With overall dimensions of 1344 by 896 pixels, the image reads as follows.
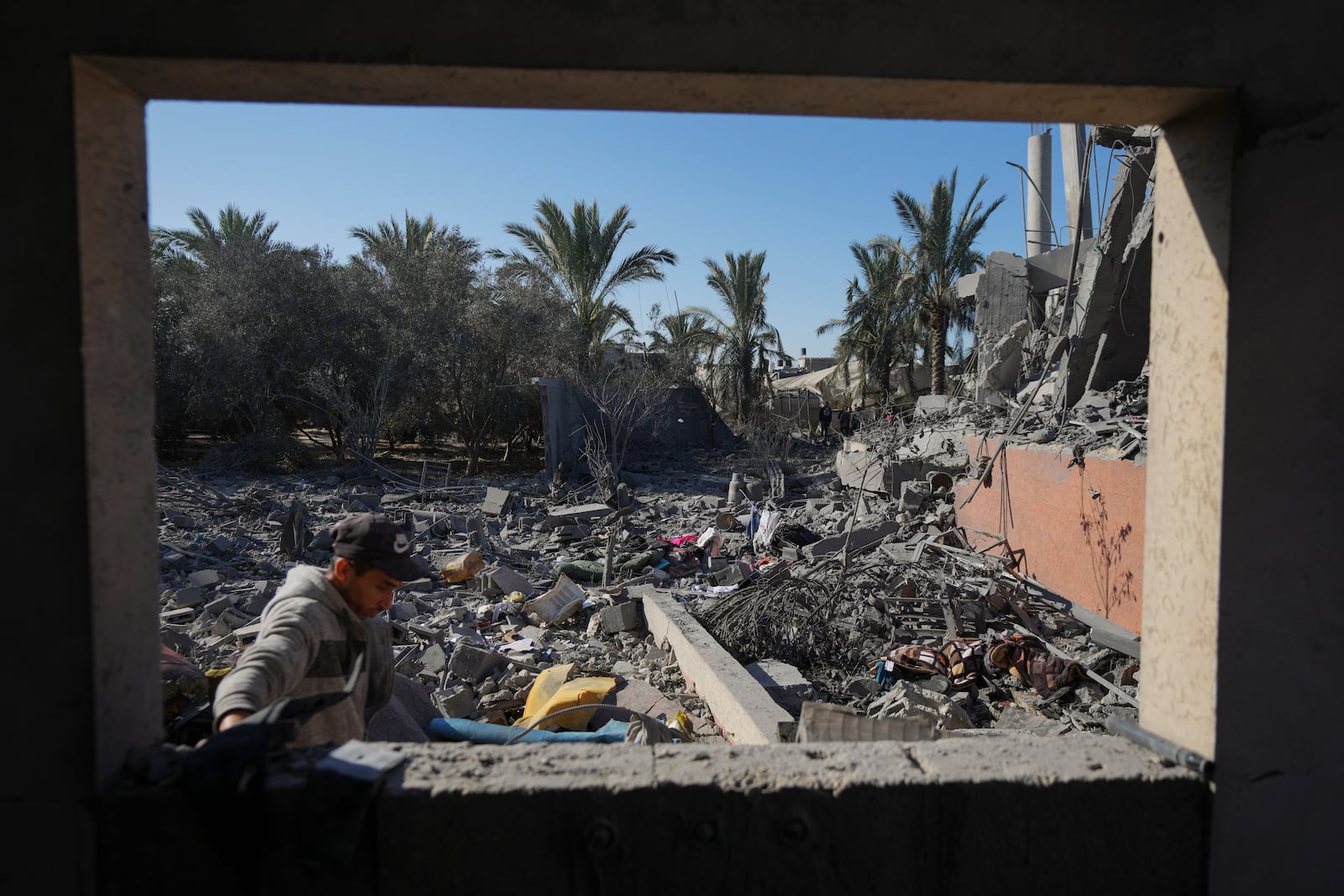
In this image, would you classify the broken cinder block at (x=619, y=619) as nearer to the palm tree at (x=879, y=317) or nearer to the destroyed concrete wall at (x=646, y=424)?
the destroyed concrete wall at (x=646, y=424)

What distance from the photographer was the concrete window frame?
63.4 inches

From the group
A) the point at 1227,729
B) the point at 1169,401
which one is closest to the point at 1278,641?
the point at 1227,729

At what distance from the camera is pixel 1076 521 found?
740 cm

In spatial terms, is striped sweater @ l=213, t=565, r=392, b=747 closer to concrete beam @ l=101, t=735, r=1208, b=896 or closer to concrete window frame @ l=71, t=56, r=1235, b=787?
concrete window frame @ l=71, t=56, r=1235, b=787

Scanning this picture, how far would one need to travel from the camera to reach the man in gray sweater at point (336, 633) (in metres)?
2.25

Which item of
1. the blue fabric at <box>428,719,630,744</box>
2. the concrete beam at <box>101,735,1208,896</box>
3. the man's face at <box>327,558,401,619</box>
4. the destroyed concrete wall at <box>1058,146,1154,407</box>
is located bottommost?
the blue fabric at <box>428,719,630,744</box>

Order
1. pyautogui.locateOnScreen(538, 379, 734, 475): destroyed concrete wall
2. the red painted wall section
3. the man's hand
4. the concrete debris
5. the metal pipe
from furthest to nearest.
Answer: pyautogui.locateOnScreen(538, 379, 734, 475): destroyed concrete wall, the red painted wall section, the concrete debris, the man's hand, the metal pipe

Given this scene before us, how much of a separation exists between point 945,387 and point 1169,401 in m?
23.8

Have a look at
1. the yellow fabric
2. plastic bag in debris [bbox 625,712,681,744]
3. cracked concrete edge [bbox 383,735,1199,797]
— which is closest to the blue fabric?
plastic bag in debris [bbox 625,712,681,744]

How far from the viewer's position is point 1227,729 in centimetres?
178

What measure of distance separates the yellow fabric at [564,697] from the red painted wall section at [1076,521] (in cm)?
429

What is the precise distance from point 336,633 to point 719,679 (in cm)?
309

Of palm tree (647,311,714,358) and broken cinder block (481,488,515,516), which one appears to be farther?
palm tree (647,311,714,358)

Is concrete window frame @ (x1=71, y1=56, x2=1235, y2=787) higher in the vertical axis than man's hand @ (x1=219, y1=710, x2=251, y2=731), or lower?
higher
